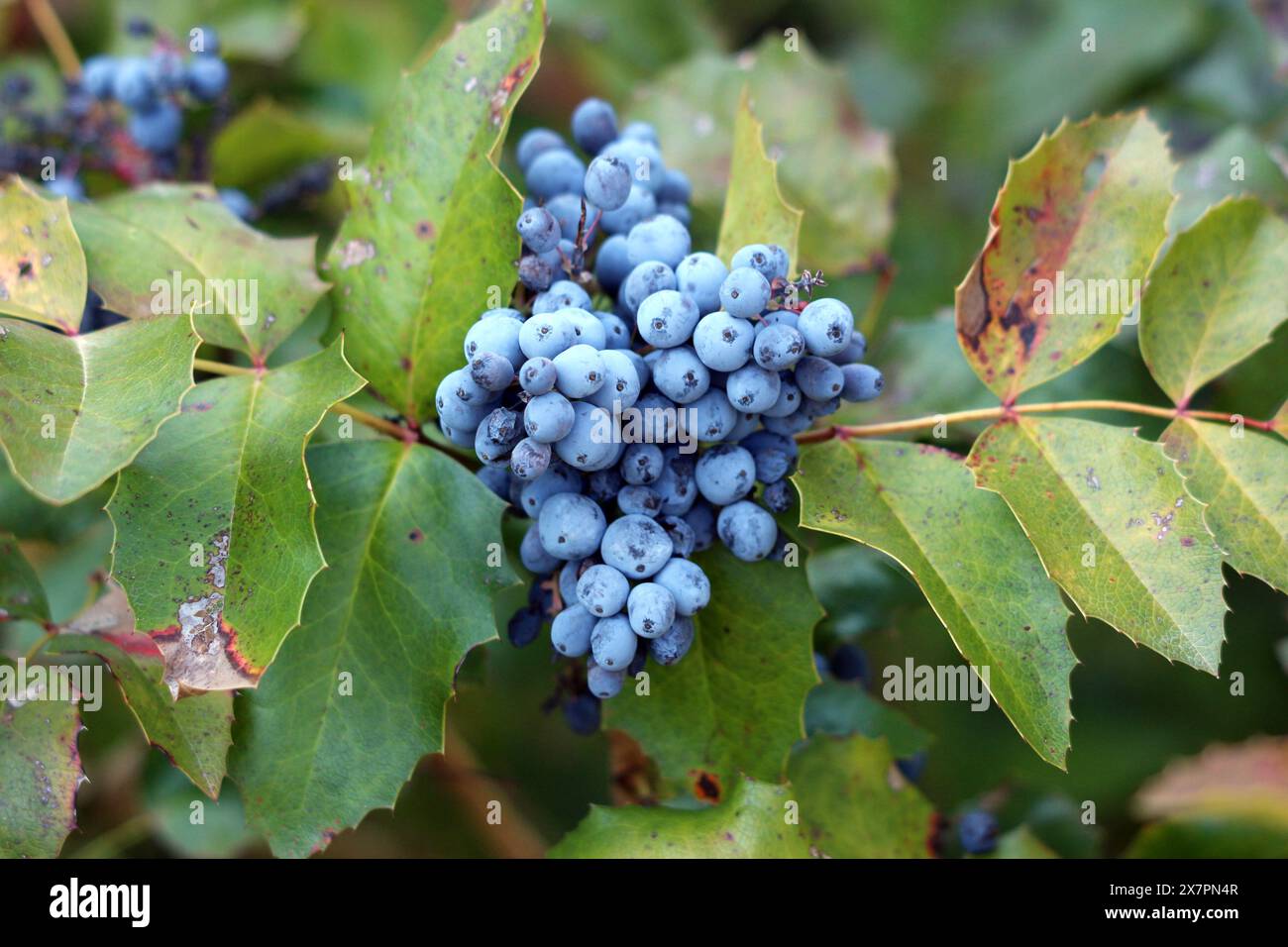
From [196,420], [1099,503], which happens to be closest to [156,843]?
[196,420]

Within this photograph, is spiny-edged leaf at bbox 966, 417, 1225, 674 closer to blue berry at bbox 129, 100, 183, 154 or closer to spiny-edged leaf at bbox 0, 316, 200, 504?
spiny-edged leaf at bbox 0, 316, 200, 504

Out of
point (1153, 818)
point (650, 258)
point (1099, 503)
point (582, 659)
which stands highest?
point (650, 258)

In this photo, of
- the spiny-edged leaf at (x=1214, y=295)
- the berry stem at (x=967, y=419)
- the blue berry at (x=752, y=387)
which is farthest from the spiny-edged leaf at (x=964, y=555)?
the spiny-edged leaf at (x=1214, y=295)

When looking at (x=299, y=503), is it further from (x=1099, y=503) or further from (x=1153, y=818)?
(x=1153, y=818)

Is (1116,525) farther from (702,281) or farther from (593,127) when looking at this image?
(593,127)

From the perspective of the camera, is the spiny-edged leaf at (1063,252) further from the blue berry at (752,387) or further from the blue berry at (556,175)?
the blue berry at (556,175)

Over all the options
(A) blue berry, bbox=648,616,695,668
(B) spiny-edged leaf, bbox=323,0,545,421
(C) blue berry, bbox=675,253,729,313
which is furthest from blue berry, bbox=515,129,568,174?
(A) blue berry, bbox=648,616,695,668
